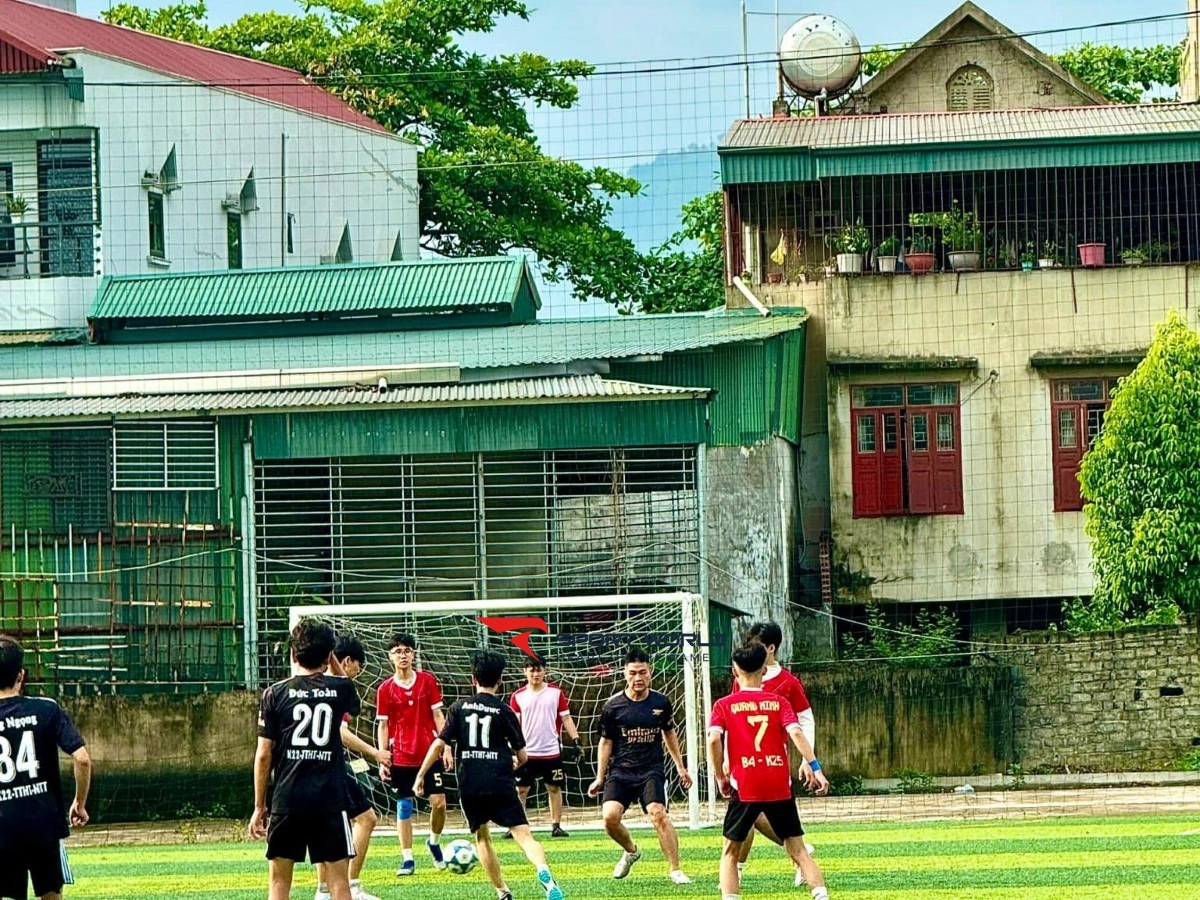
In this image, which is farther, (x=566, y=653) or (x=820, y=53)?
(x=820, y=53)

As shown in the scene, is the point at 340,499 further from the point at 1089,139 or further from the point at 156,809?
the point at 1089,139

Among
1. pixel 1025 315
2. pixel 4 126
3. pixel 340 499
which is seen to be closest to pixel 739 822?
pixel 340 499

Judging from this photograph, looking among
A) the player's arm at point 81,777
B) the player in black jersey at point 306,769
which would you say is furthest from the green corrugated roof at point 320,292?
the player's arm at point 81,777

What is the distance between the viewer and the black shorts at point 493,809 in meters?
13.8

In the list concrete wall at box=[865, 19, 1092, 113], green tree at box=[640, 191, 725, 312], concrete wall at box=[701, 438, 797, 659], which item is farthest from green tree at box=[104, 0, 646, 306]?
concrete wall at box=[701, 438, 797, 659]

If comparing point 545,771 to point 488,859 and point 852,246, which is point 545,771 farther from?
point 852,246

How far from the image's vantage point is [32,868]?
10992mm

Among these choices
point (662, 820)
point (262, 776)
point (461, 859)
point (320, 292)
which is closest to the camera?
point (262, 776)

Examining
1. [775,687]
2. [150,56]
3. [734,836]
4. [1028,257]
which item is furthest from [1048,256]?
[734,836]

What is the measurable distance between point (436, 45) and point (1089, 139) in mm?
20118

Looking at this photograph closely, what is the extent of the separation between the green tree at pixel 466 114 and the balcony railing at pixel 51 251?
1261 centimetres

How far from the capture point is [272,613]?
82.7 ft

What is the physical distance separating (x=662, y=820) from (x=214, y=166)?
892 inches

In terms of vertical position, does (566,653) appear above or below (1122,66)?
below
